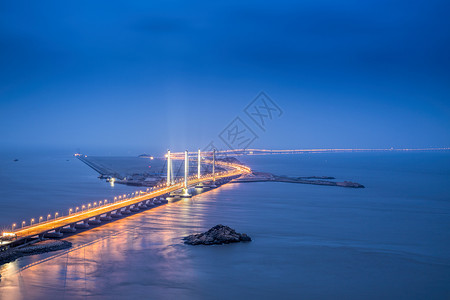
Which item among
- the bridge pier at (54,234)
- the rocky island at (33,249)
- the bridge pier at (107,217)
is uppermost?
the bridge pier at (107,217)

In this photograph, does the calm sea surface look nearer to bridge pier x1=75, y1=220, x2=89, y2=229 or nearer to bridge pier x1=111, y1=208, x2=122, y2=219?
bridge pier x1=75, y1=220, x2=89, y2=229

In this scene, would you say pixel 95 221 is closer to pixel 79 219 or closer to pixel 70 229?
pixel 79 219

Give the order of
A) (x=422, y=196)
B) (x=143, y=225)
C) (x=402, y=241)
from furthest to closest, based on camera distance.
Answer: (x=422, y=196) < (x=143, y=225) < (x=402, y=241)

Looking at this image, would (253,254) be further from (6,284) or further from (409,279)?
(6,284)

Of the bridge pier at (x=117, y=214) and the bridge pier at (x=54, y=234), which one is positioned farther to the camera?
the bridge pier at (x=117, y=214)

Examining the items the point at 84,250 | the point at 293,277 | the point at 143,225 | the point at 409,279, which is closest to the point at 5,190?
the point at 143,225

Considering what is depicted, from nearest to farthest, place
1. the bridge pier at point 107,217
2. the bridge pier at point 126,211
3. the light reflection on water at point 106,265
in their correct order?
1. the light reflection on water at point 106,265
2. the bridge pier at point 107,217
3. the bridge pier at point 126,211

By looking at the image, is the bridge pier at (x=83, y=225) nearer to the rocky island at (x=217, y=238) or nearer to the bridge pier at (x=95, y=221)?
the bridge pier at (x=95, y=221)

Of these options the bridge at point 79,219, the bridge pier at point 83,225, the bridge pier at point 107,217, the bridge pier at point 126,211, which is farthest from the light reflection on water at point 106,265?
the bridge pier at point 126,211
